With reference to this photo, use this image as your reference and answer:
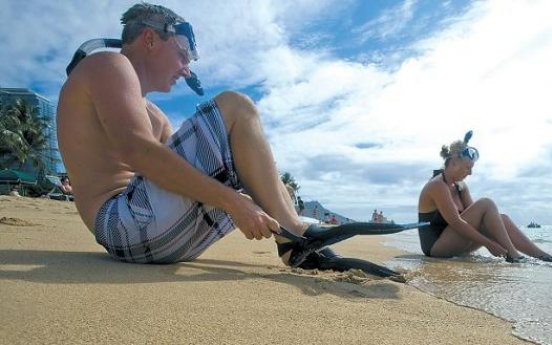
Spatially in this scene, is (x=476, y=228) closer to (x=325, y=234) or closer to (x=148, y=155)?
(x=325, y=234)

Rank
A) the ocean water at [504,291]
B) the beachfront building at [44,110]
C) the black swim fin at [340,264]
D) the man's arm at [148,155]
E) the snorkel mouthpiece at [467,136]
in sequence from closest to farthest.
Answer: the ocean water at [504,291] < the man's arm at [148,155] < the black swim fin at [340,264] < the snorkel mouthpiece at [467,136] < the beachfront building at [44,110]

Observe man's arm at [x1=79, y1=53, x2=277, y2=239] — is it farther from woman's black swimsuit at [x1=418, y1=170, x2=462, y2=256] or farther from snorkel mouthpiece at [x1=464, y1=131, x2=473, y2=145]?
snorkel mouthpiece at [x1=464, y1=131, x2=473, y2=145]

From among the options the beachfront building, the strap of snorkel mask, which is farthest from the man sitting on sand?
the beachfront building

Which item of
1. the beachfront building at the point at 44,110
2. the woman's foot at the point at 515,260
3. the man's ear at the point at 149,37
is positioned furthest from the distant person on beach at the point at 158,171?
the beachfront building at the point at 44,110

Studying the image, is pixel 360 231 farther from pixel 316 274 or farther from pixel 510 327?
pixel 510 327

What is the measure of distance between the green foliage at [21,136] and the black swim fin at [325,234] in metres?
36.6

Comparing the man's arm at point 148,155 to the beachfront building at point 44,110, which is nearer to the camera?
the man's arm at point 148,155

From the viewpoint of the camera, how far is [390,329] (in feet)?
4.31

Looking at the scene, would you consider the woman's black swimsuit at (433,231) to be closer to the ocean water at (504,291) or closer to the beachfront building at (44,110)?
the ocean water at (504,291)

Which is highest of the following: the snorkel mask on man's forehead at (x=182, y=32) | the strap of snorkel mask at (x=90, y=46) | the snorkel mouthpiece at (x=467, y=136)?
the snorkel mouthpiece at (x=467, y=136)

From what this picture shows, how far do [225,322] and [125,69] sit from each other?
3.88 feet

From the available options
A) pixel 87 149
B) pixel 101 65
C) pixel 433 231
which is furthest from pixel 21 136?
pixel 101 65

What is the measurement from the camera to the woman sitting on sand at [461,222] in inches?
170

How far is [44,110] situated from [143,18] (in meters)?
50.4
